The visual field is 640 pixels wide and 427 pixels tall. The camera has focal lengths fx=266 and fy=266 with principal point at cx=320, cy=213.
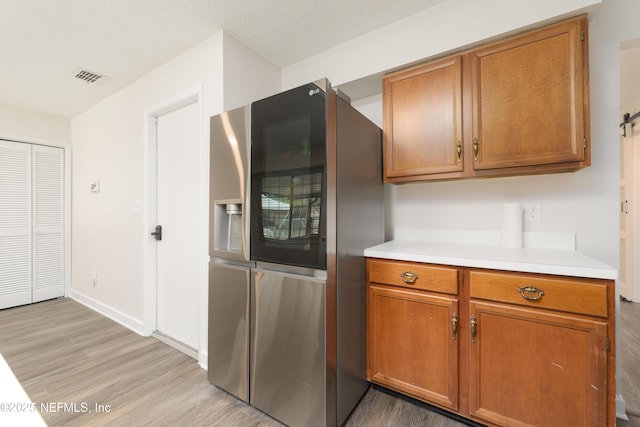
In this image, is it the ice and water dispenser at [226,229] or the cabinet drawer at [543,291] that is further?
the ice and water dispenser at [226,229]

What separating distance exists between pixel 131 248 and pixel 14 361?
3.76 feet

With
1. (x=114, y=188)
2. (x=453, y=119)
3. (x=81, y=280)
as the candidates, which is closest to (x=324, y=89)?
(x=453, y=119)

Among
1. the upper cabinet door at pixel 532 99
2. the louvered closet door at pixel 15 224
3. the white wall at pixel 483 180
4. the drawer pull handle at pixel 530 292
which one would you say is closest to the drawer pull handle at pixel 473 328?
the drawer pull handle at pixel 530 292

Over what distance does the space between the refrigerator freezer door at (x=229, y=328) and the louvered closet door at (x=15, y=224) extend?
11.5 feet

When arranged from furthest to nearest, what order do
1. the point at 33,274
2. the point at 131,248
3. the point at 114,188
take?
the point at 33,274
the point at 114,188
the point at 131,248

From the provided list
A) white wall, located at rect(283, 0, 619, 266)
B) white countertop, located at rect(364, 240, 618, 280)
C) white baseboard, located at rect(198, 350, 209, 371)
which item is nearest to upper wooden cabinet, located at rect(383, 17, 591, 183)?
white wall, located at rect(283, 0, 619, 266)

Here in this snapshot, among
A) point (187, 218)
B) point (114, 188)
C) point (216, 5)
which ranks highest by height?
point (216, 5)

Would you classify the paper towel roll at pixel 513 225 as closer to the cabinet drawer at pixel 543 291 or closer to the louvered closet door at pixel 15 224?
the cabinet drawer at pixel 543 291

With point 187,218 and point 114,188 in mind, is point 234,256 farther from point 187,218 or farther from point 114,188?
point 114,188

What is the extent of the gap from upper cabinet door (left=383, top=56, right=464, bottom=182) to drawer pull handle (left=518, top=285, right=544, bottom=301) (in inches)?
29.8

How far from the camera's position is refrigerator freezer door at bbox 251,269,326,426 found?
1.34m

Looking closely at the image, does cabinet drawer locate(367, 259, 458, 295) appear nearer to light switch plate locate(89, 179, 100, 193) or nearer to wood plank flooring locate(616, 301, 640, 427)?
wood plank flooring locate(616, 301, 640, 427)

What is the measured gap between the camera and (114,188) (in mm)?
3020

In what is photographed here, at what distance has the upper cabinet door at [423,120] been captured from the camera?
1.67 metres
